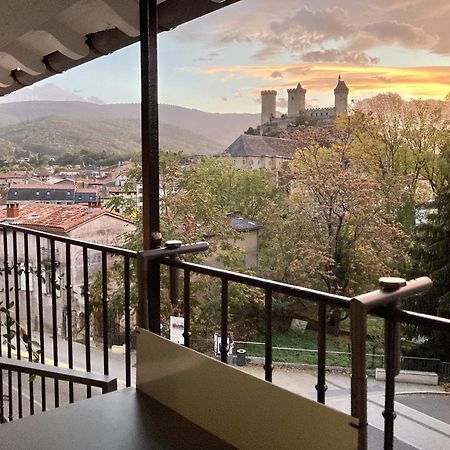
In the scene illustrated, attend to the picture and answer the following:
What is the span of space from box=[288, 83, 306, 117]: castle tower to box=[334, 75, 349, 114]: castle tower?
19cm

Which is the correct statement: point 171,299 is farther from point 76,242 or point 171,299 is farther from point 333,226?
point 333,226

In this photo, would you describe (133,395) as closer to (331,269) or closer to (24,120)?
(331,269)

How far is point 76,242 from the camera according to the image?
229cm

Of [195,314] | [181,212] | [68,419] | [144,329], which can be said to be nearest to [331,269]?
[195,314]

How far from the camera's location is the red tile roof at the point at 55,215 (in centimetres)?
317

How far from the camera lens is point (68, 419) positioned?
1.50 metres

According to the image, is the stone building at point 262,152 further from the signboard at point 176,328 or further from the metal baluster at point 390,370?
the metal baluster at point 390,370

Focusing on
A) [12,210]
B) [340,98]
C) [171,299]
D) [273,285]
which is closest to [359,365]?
[273,285]

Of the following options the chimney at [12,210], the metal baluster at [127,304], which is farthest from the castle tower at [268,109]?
the chimney at [12,210]

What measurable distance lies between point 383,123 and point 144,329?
214cm

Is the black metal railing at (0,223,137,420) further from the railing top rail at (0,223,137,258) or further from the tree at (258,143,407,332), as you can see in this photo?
the tree at (258,143,407,332)

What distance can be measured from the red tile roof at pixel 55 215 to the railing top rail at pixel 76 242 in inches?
12.6

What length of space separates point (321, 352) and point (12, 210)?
2.86m

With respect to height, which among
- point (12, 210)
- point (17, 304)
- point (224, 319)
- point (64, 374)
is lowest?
point (64, 374)
